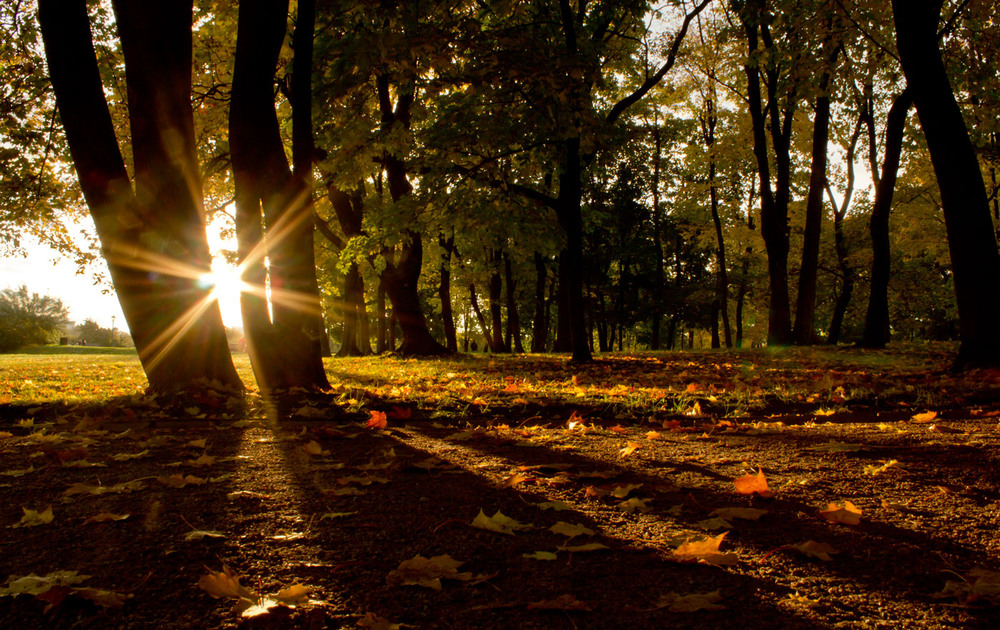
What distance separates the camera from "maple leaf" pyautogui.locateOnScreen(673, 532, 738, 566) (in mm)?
1800

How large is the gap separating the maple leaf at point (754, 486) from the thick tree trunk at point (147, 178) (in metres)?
5.52

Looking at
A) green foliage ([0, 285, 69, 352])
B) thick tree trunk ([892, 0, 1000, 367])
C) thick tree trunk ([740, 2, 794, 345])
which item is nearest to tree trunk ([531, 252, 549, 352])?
thick tree trunk ([740, 2, 794, 345])

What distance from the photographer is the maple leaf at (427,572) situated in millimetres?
1683

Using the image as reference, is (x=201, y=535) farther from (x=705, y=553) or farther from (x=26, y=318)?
(x=26, y=318)

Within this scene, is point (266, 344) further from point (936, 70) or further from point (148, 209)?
point (936, 70)

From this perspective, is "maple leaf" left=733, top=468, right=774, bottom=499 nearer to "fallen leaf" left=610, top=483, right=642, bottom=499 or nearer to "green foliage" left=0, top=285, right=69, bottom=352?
"fallen leaf" left=610, top=483, right=642, bottom=499

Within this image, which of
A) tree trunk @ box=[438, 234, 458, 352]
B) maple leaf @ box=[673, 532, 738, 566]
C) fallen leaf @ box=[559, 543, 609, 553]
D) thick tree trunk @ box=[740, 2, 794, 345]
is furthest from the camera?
tree trunk @ box=[438, 234, 458, 352]

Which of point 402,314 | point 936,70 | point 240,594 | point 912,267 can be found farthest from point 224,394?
point 912,267

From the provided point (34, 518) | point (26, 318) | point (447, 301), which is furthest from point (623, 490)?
point (26, 318)

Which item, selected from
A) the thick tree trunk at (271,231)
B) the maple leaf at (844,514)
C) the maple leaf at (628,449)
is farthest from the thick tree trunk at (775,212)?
the maple leaf at (844,514)

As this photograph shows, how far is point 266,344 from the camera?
6512 millimetres

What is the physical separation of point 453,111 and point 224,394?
21.0 feet

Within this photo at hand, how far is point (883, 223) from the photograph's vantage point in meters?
13.8

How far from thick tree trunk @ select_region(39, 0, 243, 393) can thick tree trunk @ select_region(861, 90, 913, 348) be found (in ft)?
46.5
